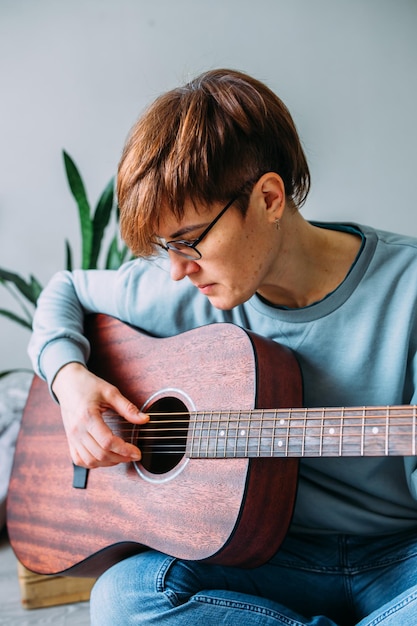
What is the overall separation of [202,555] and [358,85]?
1.74m

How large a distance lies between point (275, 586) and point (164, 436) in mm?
308

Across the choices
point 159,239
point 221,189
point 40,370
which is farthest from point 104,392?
point 221,189

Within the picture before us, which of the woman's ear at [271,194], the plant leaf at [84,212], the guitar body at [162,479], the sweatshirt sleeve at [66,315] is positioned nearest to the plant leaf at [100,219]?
the plant leaf at [84,212]

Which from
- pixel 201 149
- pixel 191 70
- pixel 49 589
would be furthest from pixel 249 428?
pixel 191 70

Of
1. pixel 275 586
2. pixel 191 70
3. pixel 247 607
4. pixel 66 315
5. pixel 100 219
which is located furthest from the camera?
pixel 191 70

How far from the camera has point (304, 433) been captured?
0.92m

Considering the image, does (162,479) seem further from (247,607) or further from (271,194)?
(271,194)

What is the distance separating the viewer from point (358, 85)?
2.25 metres

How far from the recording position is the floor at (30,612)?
1.38 metres

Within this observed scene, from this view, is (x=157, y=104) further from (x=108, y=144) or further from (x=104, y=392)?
(x=108, y=144)

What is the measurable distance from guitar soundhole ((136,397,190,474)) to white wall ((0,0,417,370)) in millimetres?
1254

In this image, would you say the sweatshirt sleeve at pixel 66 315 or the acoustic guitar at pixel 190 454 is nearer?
the acoustic guitar at pixel 190 454

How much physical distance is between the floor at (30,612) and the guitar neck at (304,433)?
573mm

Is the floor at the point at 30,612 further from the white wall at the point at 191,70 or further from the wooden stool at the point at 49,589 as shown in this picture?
A: the white wall at the point at 191,70
